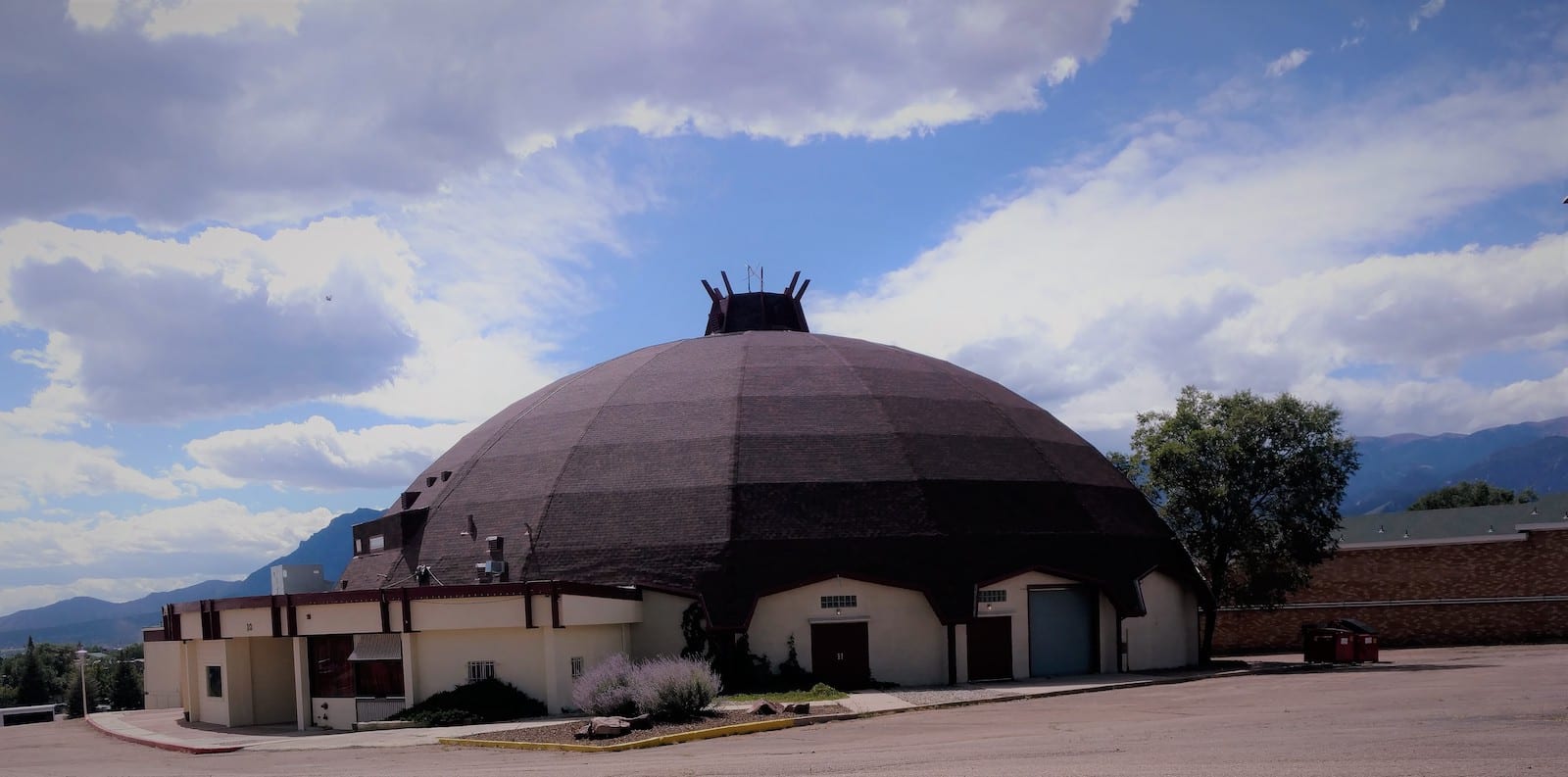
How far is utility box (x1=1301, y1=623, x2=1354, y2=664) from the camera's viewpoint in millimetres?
42156

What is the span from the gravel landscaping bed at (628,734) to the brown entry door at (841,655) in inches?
297

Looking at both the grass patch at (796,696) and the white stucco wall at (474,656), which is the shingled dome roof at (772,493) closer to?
the grass patch at (796,696)

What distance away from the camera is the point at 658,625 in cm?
3638

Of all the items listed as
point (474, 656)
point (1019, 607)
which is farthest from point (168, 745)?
point (1019, 607)

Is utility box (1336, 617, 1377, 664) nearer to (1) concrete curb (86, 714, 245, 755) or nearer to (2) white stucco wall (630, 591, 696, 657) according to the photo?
(2) white stucco wall (630, 591, 696, 657)

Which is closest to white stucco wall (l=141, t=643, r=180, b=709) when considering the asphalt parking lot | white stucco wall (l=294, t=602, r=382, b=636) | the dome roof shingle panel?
the dome roof shingle panel

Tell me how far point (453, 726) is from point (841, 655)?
10851 millimetres

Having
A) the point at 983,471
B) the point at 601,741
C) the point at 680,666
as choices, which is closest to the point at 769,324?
the point at 983,471

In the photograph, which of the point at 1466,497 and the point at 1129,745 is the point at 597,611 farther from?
the point at 1466,497

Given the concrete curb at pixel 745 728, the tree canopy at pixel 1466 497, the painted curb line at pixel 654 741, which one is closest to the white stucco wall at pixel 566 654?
the concrete curb at pixel 745 728

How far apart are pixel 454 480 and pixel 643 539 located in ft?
31.2

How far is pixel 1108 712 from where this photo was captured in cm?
2641

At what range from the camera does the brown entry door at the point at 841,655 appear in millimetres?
Result: 35750

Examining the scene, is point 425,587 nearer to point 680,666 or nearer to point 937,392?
point 680,666
